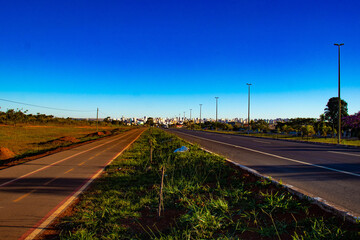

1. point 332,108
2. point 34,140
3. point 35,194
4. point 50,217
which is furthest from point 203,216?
point 332,108

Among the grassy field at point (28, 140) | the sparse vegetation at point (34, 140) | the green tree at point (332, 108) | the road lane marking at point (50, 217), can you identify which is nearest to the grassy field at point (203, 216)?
the road lane marking at point (50, 217)

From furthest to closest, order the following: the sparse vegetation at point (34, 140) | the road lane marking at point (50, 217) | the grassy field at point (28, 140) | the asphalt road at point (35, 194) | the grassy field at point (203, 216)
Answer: the grassy field at point (28, 140) → the sparse vegetation at point (34, 140) → the asphalt road at point (35, 194) → the road lane marking at point (50, 217) → the grassy field at point (203, 216)

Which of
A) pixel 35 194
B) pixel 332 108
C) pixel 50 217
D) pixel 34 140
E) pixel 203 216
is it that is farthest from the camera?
pixel 332 108

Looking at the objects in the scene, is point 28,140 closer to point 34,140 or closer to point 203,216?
point 34,140

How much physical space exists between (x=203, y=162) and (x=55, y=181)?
5.53 meters

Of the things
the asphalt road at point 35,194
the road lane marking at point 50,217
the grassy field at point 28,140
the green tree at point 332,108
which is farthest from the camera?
the green tree at point 332,108

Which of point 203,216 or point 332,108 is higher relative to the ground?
point 332,108

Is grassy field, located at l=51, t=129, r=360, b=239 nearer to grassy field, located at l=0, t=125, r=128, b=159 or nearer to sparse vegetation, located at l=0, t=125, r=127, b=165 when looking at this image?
sparse vegetation, located at l=0, t=125, r=127, b=165

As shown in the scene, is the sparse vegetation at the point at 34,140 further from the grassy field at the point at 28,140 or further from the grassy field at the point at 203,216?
the grassy field at the point at 203,216

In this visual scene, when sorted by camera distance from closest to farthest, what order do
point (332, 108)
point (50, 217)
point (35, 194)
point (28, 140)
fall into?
point (50, 217)
point (35, 194)
point (28, 140)
point (332, 108)

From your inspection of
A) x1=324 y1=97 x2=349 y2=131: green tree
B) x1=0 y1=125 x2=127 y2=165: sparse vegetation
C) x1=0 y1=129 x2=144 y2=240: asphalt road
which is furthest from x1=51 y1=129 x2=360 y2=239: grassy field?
x1=324 y1=97 x2=349 y2=131: green tree

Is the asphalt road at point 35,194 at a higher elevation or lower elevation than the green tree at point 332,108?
lower

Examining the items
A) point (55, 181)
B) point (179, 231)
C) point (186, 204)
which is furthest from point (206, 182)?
point (55, 181)

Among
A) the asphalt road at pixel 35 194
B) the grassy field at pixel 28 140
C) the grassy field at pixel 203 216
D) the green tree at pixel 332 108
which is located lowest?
the grassy field at pixel 28 140
